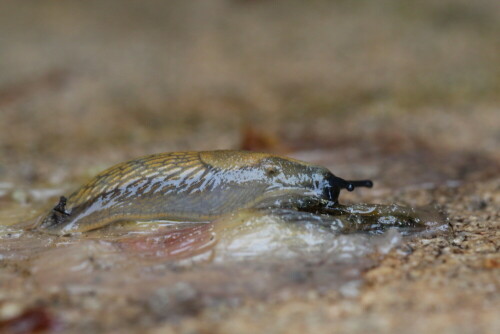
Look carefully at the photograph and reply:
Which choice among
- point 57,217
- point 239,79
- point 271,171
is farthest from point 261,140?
point 239,79

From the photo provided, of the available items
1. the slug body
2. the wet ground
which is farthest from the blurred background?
the slug body

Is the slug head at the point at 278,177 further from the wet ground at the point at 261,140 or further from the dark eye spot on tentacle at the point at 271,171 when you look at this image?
the wet ground at the point at 261,140

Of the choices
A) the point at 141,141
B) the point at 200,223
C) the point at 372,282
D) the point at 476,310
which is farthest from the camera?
the point at 141,141

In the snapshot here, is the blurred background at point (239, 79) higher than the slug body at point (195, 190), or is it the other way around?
the blurred background at point (239, 79)

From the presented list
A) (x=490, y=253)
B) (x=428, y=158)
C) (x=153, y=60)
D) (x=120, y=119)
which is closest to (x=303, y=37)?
(x=153, y=60)

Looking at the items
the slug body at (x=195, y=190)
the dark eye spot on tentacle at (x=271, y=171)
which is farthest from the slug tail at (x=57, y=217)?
the dark eye spot on tentacle at (x=271, y=171)

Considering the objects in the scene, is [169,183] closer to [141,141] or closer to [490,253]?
[490,253]

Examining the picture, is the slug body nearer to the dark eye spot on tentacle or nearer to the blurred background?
the dark eye spot on tentacle

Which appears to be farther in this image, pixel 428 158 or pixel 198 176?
pixel 428 158
